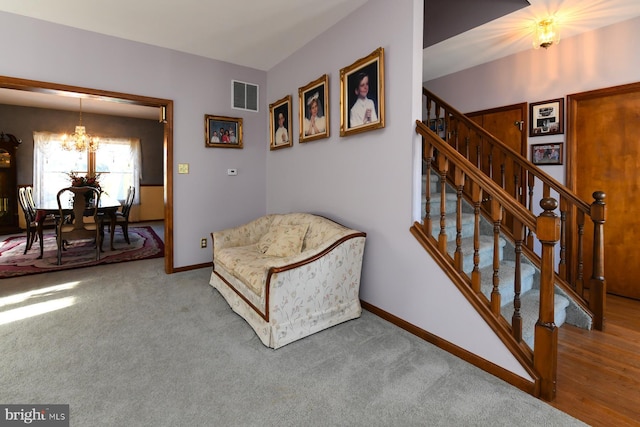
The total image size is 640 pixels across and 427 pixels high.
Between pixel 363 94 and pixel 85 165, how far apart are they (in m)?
7.79

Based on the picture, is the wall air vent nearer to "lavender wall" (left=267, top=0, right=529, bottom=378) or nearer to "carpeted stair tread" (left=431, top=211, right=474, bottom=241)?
"lavender wall" (left=267, top=0, right=529, bottom=378)

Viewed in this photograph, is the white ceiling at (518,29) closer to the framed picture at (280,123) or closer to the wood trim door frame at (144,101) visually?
the framed picture at (280,123)

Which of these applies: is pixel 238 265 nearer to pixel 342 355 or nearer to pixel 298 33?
Answer: pixel 342 355

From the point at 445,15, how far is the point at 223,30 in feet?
7.69

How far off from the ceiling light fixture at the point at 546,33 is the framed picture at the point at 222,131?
3424mm

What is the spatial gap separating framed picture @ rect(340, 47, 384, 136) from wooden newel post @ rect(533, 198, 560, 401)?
54.1 inches

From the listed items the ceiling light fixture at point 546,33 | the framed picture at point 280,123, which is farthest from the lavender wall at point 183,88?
the ceiling light fixture at point 546,33

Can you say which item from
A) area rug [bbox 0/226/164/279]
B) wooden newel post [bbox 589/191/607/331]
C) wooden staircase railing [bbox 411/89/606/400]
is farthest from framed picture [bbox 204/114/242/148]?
wooden newel post [bbox 589/191/607/331]

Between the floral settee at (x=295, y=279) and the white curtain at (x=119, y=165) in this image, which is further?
the white curtain at (x=119, y=165)

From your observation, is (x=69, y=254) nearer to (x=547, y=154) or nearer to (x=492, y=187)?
(x=492, y=187)

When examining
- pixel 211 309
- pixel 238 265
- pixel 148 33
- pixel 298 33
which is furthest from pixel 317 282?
pixel 148 33


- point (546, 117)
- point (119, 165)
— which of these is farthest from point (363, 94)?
point (119, 165)

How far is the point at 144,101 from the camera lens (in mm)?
3607

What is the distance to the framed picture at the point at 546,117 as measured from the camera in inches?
130
